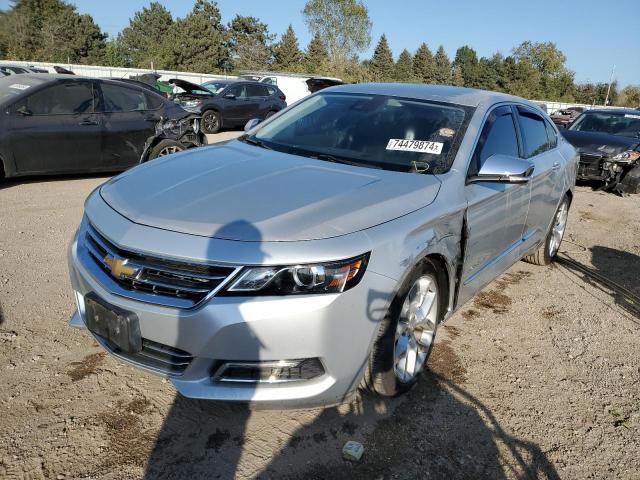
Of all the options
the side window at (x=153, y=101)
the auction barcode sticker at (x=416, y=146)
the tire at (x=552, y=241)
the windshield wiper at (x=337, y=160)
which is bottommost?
the tire at (x=552, y=241)

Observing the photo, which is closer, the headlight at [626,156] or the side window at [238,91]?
the headlight at [626,156]

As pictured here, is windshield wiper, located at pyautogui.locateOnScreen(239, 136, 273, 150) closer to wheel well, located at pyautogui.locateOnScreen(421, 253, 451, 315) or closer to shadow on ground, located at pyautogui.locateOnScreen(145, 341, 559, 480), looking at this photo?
wheel well, located at pyautogui.locateOnScreen(421, 253, 451, 315)

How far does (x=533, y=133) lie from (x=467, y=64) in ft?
368

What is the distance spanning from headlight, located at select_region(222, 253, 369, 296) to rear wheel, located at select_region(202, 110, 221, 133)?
533 inches

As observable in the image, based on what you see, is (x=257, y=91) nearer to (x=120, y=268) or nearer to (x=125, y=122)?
(x=125, y=122)

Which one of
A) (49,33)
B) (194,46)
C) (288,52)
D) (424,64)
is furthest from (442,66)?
(49,33)

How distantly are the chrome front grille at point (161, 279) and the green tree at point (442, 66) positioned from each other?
88165mm

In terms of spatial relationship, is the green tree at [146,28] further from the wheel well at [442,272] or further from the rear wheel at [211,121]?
the wheel well at [442,272]

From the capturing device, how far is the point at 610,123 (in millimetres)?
10883

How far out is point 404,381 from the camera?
287 cm

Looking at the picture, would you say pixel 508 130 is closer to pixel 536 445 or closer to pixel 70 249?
pixel 536 445

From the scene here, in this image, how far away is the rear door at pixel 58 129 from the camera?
682cm

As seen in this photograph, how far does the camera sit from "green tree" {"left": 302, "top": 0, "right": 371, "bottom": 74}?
60.0 metres

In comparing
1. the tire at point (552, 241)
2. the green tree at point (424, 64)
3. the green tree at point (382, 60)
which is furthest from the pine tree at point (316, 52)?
the tire at point (552, 241)
